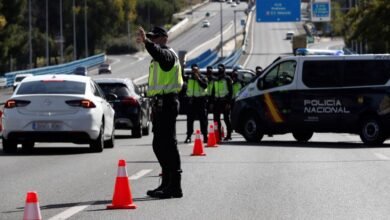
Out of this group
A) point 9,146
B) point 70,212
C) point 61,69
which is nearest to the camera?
point 70,212

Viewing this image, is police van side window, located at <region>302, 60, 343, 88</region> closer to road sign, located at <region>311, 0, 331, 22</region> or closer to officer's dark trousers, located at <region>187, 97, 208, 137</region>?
officer's dark trousers, located at <region>187, 97, 208, 137</region>

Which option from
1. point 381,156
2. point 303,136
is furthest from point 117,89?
point 381,156

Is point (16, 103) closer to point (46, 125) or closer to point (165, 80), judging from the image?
point (46, 125)

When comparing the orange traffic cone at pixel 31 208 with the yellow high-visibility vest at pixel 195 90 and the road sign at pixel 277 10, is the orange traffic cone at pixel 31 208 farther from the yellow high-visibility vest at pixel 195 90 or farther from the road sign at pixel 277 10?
the road sign at pixel 277 10

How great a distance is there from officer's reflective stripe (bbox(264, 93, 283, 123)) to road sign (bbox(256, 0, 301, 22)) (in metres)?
39.1

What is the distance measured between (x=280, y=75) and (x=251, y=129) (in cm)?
145

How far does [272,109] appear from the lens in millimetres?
25828

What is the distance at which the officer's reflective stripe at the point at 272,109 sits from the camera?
25.6 meters

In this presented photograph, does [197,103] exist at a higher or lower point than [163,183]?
higher

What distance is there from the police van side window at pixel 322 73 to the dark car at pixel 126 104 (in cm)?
461

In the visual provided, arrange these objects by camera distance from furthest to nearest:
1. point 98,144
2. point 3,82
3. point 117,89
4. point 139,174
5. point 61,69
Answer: point 61,69 < point 3,82 < point 117,89 < point 98,144 < point 139,174

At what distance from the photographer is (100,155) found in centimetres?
2095

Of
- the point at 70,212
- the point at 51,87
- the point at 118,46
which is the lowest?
the point at 70,212

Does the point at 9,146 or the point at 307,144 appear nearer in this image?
the point at 9,146
